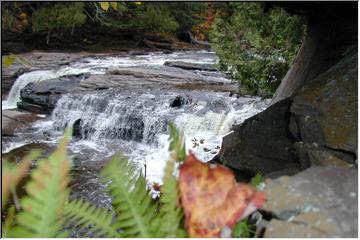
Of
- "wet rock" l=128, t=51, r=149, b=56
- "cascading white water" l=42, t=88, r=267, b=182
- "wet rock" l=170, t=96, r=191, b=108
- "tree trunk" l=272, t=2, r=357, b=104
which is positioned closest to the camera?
"tree trunk" l=272, t=2, r=357, b=104

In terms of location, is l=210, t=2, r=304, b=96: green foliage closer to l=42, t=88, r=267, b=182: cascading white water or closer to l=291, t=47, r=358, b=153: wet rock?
l=42, t=88, r=267, b=182: cascading white water

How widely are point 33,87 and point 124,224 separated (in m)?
17.0

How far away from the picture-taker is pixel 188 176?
2000mm

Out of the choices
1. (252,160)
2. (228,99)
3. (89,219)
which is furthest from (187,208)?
(228,99)

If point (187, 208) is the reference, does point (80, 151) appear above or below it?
below

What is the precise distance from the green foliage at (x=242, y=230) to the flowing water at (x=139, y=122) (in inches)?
326

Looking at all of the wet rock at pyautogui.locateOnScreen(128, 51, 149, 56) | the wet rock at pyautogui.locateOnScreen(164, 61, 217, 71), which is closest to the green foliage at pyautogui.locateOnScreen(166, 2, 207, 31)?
the wet rock at pyautogui.locateOnScreen(128, 51, 149, 56)

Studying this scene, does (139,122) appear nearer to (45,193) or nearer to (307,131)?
(307,131)

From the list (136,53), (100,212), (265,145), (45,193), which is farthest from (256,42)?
(136,53)

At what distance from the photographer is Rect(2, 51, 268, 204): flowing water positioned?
39.8 ft

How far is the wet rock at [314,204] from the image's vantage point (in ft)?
6.35

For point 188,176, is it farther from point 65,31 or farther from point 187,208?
point 65,31

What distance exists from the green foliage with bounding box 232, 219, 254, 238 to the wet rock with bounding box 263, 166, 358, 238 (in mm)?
153

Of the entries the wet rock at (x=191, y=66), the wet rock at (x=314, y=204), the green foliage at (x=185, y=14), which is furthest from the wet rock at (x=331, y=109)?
the green foliage at (x=185, y=14)
